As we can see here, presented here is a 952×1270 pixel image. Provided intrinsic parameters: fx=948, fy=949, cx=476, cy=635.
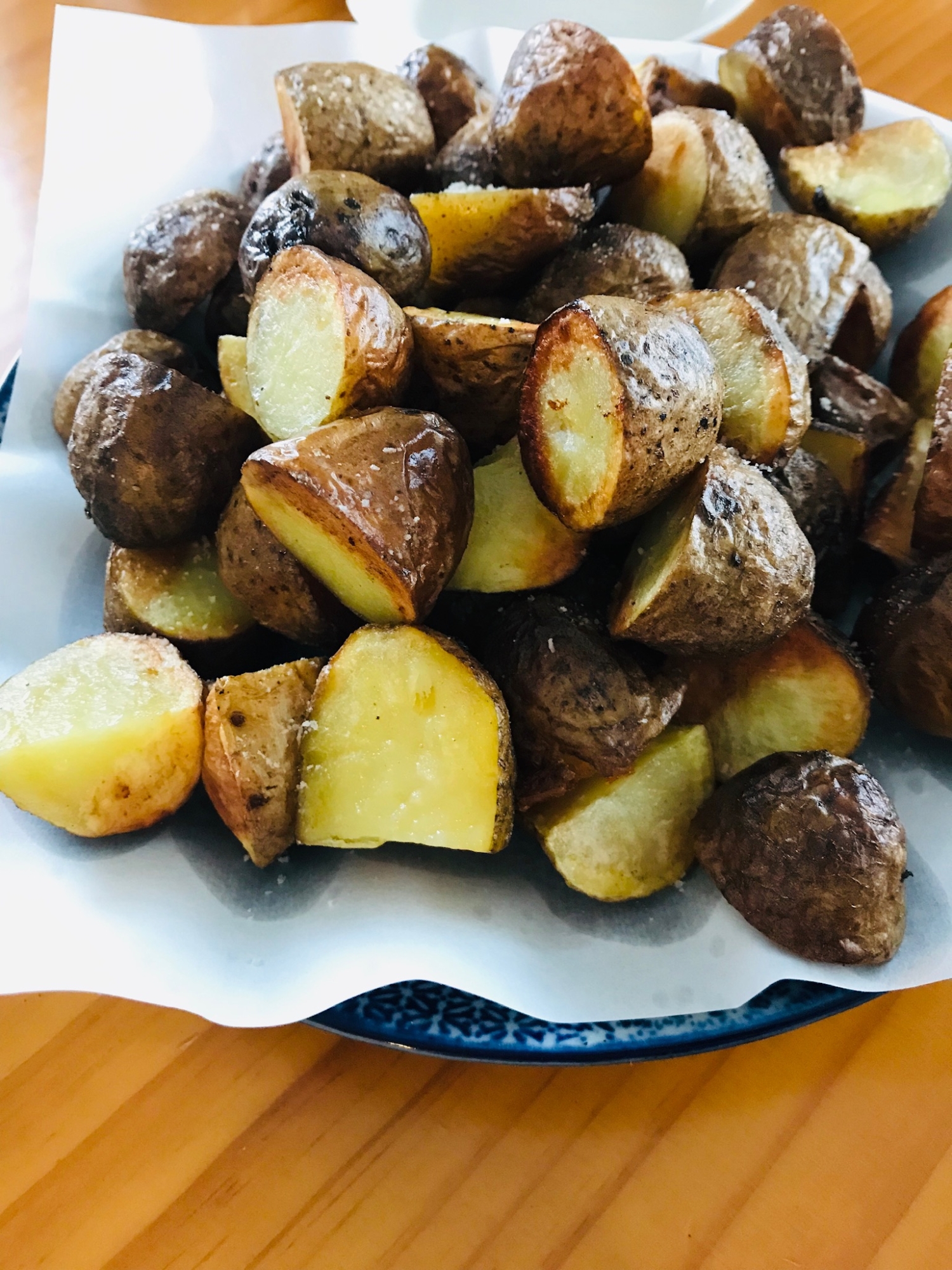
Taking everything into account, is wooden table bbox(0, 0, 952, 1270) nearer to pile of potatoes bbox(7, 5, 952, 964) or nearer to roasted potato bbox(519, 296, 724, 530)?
pile of potatoes bbox(7, 5, 952, 964)

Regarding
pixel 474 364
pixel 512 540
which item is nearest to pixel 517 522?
pixel 512 540

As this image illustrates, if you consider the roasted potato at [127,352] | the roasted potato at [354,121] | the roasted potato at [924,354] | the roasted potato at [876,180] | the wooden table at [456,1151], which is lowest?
the wooden table at [456,1151]

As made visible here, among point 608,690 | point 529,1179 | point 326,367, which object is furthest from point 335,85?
point 529,1179

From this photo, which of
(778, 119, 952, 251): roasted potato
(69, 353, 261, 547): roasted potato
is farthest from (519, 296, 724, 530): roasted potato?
(778, 119, 952, 251): roasted potato

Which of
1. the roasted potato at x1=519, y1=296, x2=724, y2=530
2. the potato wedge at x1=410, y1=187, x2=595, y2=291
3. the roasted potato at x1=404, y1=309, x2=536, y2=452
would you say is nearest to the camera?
the roasted potato at x1=519, y1=296, x2=724, y2=530

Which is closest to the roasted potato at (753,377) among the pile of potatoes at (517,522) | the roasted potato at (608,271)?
the pile of potatoes at (517,522)

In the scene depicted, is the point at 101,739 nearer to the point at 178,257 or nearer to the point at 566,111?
the point at 178,257

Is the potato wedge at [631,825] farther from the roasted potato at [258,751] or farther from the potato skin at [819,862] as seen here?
the roasted potato at [258,751]

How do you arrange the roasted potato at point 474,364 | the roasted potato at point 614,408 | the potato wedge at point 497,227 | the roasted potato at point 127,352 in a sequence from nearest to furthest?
1. the roasted potato at point 614,408
2. the roasted potato at point 474,364
3. the potato wedge at point 497,227
4. the roasted potato at point 127,352
